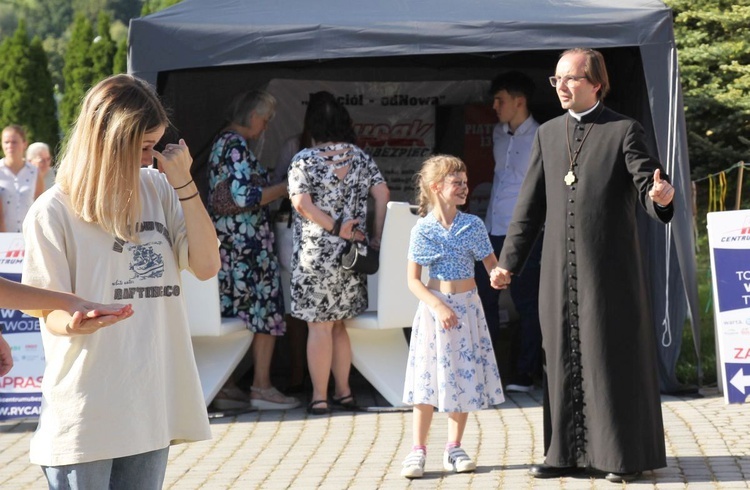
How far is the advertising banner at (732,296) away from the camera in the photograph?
6.95 metres

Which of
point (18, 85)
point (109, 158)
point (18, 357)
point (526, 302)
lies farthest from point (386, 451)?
point (18, 85)

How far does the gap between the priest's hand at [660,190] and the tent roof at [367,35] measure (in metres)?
2.27

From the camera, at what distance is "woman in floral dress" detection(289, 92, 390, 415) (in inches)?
273

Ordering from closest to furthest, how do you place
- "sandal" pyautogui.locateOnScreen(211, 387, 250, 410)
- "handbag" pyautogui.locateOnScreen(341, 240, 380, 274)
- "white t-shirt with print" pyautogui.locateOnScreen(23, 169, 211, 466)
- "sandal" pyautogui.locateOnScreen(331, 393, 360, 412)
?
Result: "white t-shirt with print" pyautogui.locateOnScreen(23, 169, 211, 466) → "handbag" pyautogui.locateOnScreen(341, 240, 380, 274) → "sandal" pyautogui.locateOnScreen(331, 393, 360, 412) → "sandal" pyautogui.locateOnScreen(211, 387, 250, 410)

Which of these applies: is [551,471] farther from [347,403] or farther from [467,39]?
[467,39]

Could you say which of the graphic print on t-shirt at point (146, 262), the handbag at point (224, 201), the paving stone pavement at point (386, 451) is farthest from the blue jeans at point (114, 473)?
the handbag at point (224, 201)

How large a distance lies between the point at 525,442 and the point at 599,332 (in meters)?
1.16

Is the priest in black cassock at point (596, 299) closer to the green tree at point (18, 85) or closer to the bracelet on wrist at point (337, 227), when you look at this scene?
the bracelet on wrist at point (337, 227)

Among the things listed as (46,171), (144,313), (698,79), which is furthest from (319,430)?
(698,79)

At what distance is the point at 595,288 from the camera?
5.22 meters

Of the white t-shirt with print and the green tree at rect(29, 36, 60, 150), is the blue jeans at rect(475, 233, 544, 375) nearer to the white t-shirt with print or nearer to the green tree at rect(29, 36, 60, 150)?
the white t-shirt with print

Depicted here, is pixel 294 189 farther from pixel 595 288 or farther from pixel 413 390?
pixel 595 288

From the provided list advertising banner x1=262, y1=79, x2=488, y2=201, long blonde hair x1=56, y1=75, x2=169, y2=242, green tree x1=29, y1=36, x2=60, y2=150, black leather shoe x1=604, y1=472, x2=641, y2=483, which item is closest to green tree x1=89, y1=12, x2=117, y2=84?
green tree x1=29, y1=36, x2=60, y2=150

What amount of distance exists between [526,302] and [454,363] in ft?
8.52
